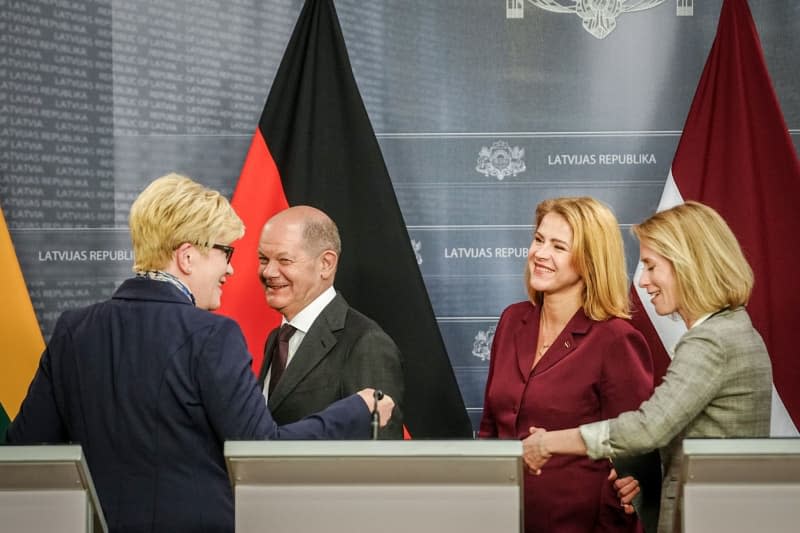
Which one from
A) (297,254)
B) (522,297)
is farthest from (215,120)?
(522,297)

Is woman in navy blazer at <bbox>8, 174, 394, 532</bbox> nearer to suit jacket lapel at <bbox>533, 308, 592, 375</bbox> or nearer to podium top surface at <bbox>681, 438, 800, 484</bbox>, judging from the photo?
suit jacket lapel at <bbox>533, 308, 592, 375</bbox>

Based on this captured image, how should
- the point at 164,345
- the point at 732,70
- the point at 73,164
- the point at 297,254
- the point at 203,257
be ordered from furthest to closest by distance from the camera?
the point at 73,164 < the point at 732,70 < the point at 297,254 < the point at 203,257 < the point at 164,345

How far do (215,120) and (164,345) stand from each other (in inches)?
75.1

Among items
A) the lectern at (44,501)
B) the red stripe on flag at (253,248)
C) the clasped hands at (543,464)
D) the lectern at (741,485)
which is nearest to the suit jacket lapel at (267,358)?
the red stripe on flag at (253,248)

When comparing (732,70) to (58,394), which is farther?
(732,70)

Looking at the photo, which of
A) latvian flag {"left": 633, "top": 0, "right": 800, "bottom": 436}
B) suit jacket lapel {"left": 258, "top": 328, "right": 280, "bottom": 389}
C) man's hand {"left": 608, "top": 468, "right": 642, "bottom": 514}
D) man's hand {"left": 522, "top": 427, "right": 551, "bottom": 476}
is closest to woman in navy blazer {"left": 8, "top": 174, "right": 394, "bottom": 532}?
man's hand {"left": 522, "top": 427, "right": 551, "bottom": 476}

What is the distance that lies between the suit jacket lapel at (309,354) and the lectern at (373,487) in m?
1.25

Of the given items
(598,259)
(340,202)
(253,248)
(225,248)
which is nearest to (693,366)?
(598,259)

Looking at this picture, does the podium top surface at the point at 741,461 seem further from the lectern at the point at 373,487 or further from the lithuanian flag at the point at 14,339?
the lithuanian flag at the point at 14,339

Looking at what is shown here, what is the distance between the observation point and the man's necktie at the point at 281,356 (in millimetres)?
3102

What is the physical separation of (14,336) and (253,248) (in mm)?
908

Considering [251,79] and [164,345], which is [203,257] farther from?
[251,79]

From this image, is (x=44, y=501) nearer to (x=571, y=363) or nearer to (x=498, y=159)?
(x=571, y=363)

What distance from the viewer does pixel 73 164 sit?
13.0ft
